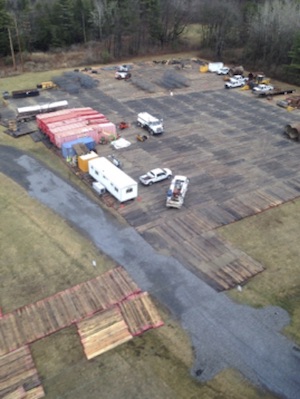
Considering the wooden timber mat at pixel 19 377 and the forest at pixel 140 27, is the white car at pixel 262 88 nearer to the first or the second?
the forest at pixel 140 27

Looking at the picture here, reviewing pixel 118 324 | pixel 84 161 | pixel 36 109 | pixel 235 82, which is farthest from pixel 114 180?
pixel 235 82

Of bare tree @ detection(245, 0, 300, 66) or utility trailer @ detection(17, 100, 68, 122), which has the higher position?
bare tree @ detection(245, 0, 300, 66)

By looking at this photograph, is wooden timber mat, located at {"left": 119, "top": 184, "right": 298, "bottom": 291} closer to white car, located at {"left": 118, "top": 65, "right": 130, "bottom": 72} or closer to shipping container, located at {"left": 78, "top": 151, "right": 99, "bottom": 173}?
shipping container, located at {"left": 78, "top": 151, "right": 99, "bottom": 173}

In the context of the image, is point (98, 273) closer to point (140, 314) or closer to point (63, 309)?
point (63, 309)

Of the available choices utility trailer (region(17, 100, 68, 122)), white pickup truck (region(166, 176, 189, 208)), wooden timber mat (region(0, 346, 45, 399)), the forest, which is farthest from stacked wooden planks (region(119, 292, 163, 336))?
the forest

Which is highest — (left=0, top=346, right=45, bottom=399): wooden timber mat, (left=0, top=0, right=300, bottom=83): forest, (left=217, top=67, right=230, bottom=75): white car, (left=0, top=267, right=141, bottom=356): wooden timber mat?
(left=0, top=0, right=300, bottom=83): forest

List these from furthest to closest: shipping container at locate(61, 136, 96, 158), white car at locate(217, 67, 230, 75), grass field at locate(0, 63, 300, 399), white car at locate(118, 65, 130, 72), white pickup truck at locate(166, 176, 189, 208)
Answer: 1. white car at locate(118, 65, 130, 72)
2. white car at locate(217, 67, 230, 75)
3. shipping container at locate(61, 136, 96, 158)
4. white pickup truck at locate(166, 176, 189, 208)
5. grass field at locate(0, 63, 300, 399)

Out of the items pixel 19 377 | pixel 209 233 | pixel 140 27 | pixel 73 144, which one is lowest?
pixel 19 377

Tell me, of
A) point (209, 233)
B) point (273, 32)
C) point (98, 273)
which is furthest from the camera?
point (273, 32)

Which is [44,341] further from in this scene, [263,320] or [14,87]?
[14,87]
